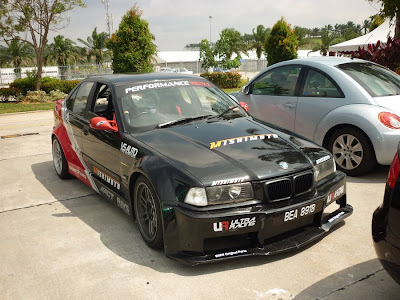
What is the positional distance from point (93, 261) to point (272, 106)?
397 centimetres

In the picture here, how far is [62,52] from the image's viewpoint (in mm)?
54906

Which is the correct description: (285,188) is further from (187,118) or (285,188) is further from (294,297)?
(187,118)

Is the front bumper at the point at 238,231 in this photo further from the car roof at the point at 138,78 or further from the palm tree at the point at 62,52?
the palm tree at the point at 62,52

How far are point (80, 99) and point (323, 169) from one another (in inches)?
132

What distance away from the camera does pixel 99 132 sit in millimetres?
4750

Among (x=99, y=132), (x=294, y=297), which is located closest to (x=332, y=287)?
(x=294, y=297)

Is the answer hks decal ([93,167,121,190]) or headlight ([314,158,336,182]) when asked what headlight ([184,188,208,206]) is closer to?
headlight ([314,158,336,182])

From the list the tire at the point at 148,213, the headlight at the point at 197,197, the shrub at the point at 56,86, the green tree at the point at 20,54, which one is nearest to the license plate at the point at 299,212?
the headlight at the point at 197,197

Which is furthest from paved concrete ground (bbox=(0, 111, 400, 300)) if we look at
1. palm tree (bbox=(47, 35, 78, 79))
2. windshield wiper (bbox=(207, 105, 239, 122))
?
palm tree (bbox=(47, 35, 78, 79))

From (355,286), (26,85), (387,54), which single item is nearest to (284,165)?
(355,286)

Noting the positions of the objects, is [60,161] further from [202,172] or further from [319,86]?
[319,86]

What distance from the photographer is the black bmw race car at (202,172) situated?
327 cm

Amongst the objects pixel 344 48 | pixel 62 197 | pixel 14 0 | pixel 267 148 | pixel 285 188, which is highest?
pixel 14 0

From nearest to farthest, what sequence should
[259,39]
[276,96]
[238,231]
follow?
[238,231], [276,96], [259,39]
